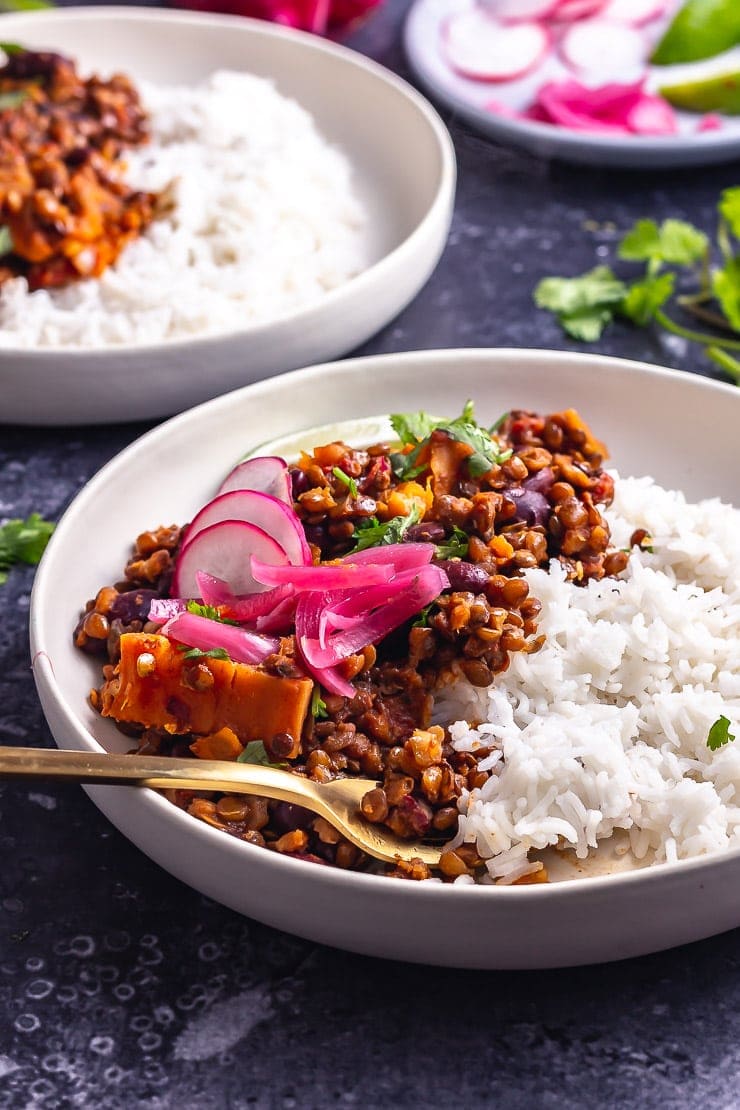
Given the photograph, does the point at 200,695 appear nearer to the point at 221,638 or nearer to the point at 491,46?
the point at 221,638

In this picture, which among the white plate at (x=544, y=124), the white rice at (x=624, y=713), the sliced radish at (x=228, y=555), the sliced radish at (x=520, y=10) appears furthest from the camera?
the sliced radish at (x=520, y=10)

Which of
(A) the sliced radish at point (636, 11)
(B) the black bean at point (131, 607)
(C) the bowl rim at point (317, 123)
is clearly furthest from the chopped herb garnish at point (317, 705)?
(A) the sliced radish at point (636, 11)

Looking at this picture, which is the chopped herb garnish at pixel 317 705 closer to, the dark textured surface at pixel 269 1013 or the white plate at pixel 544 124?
the dark textured surface at pixel 269 1013

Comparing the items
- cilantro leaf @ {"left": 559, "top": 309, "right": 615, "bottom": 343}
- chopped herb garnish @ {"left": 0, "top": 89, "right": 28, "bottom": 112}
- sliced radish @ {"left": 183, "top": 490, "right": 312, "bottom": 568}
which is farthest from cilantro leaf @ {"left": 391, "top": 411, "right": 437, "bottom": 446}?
chopped herb garnish @ {"left": 0, "top": 89, "right": 28, "bottom": 112}

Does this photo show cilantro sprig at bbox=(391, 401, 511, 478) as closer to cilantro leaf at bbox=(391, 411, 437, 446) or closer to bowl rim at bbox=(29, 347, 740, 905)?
cilantro leaf at bbox=(391, 411, 437, 446)

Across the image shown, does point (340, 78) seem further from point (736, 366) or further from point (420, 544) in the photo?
point (420, 544)
